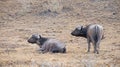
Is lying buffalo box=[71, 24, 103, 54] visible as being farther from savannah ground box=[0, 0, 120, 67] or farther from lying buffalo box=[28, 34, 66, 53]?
lying buffalo box=[28, 34, 66, 53]

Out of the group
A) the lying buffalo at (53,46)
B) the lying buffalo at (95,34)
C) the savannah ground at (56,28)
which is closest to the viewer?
the savannah ground at (56,28)

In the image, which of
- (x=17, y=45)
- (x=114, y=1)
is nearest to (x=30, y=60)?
(x=17, y=45)

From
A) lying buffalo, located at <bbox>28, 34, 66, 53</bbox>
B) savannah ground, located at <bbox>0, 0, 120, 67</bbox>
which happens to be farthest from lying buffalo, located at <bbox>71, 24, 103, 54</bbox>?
lying buffalo, located at <bbox>28, 34, 66, 53</bbox>

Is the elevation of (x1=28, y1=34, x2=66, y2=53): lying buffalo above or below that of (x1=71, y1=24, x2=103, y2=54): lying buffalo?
below

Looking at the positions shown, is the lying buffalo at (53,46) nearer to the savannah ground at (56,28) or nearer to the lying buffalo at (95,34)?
the savannah ground at (56,28)

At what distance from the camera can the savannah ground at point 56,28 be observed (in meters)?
14.1

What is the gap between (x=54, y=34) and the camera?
22.8 metres

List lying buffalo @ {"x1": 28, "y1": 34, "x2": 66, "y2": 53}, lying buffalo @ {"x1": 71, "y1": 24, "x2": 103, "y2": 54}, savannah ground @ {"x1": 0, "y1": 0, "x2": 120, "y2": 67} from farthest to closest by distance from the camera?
lying buffalo @ {"x1": 71, "y1": 24, "x2": 103, "y2": 54} → lying buffalo @ {"x1": 28, "y1": 34, "x2": 66, "y2": 53} → savannah ground @ {"x1": 0, "y1": 0, "x2": 120, "y2": 67}

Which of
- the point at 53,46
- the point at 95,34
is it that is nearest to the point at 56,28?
the point at 95,34

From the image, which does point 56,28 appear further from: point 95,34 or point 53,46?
point 53,46

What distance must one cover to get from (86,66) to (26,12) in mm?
16808

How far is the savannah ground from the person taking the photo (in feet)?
46.3

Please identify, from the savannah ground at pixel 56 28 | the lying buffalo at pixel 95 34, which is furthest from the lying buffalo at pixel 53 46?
the lying buffalo at pixel 95 34

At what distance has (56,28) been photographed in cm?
2475
